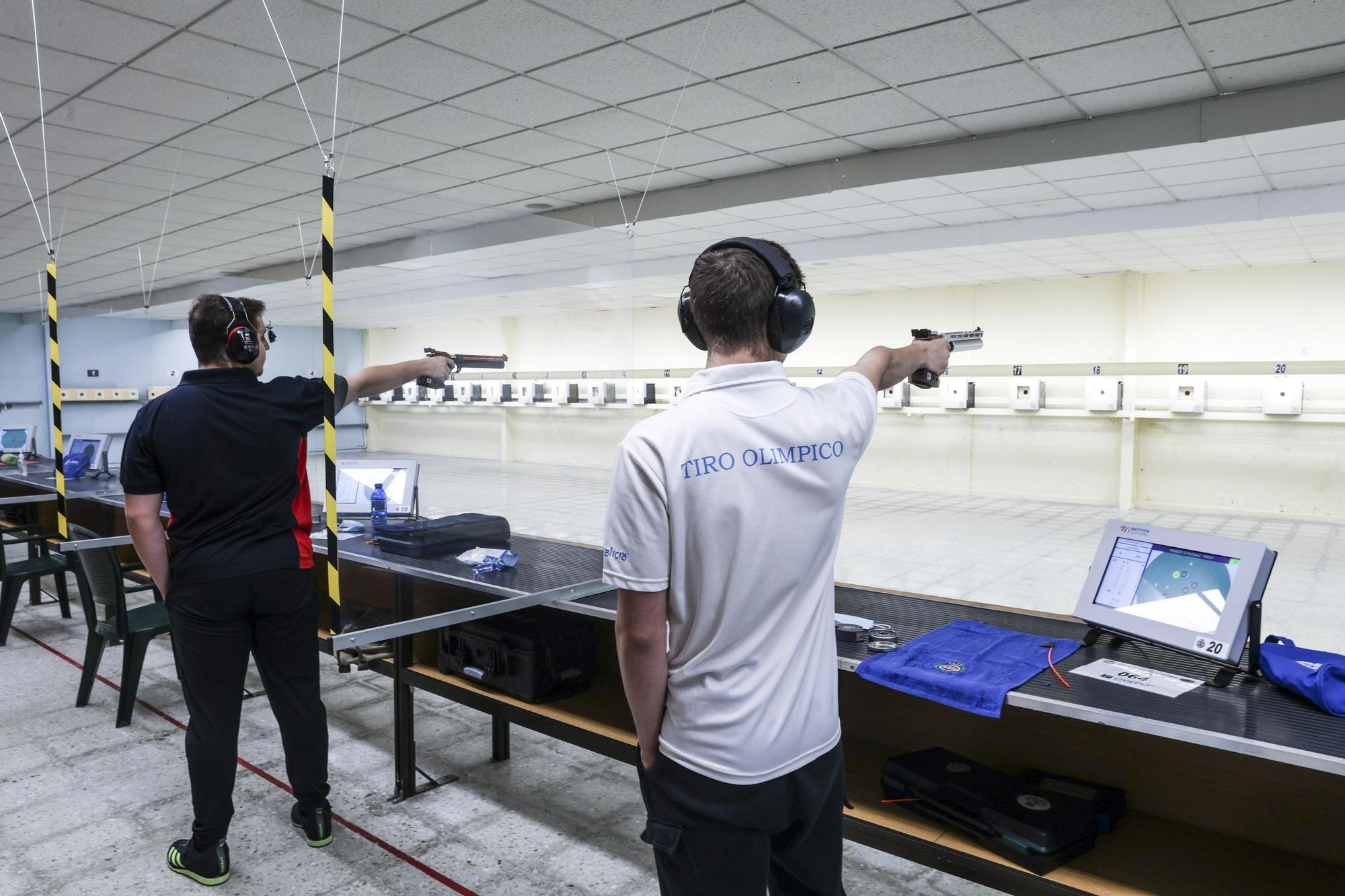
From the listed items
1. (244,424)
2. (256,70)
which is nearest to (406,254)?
(256,70)

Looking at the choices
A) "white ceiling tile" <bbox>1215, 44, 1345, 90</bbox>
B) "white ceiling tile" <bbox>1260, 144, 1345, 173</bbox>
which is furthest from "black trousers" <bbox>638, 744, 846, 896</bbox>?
"white ceiling tile" <bbox>1260, 144, 1345, 173</bbox>

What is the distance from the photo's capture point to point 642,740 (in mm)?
1133

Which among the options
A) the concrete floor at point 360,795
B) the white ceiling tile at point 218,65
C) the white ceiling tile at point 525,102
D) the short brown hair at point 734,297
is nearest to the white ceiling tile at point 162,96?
the white ceiling tile at point 218,65

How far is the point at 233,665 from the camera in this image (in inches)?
82.0

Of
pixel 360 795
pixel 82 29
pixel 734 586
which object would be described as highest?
pixel 82 29

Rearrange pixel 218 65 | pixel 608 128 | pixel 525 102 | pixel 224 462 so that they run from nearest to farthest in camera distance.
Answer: pixel 224 462 → pixel 218 65 → pixel 525 102 → pixel 608 128

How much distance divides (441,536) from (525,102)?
2.25 metres

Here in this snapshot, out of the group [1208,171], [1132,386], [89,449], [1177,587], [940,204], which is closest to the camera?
[1177,587]

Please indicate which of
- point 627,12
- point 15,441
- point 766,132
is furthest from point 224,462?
point 15,441

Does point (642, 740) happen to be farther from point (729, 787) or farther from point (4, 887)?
point (4, 887)

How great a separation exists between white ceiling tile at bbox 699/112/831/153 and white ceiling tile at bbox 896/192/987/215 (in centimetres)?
128

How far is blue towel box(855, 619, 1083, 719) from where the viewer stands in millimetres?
1592

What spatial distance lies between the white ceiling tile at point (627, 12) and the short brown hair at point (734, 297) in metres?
2.29

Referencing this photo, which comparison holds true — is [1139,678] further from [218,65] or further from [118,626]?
[218,65]
